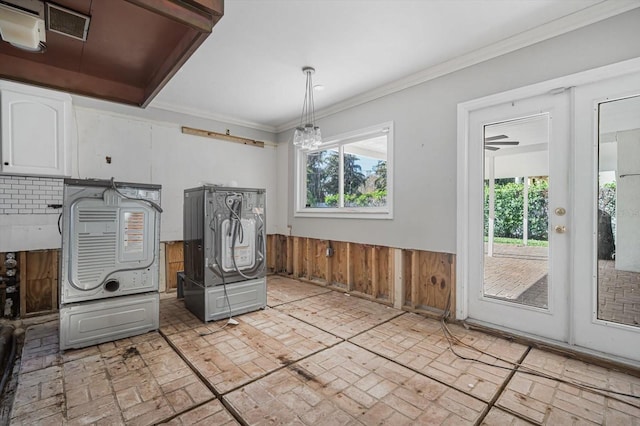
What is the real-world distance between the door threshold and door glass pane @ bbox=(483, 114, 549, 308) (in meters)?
0.30

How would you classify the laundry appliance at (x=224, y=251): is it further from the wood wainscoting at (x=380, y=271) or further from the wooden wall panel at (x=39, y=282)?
the wooden wall panel at (x=39, y=282)

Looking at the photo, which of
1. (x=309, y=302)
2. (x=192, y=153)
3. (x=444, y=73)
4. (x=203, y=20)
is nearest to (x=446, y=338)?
(x=309, y=302)

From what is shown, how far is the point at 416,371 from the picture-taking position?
7.34 feet

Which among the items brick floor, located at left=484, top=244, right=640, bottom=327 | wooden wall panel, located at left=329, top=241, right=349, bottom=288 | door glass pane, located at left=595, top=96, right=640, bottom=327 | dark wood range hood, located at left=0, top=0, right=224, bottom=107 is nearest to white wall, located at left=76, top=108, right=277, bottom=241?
wooden wall panel, located at left=329, top=241, right=349, bottom=288

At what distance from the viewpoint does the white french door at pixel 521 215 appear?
259cm

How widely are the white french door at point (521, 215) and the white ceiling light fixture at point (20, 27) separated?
332cm

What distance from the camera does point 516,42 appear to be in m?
2.71

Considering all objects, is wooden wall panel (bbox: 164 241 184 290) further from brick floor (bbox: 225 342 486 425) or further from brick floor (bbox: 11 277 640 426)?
brick floor (bbox: 225 342 486 425)

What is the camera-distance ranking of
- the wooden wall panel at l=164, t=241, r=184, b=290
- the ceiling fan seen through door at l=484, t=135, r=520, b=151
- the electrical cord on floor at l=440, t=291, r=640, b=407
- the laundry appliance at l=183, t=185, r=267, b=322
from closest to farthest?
the electrical cord on floor at l=440, t=291, r=640, b=407, the ceiling fan seen through door at l=484, t=135, r=520, b=151, the laundry appliance at l=183, t=185, r=267, b=322, the wooden wall panel at l=164, t=241, r=184, b=290

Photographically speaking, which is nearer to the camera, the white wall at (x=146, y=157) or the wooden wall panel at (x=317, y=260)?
the white wall at (x=146, y=157)

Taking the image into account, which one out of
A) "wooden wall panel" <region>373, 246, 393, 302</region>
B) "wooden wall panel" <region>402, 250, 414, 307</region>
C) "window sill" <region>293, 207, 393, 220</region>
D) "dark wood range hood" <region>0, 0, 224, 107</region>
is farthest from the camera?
"wooden wall panel" <region>373, 246, 393, 302</region>

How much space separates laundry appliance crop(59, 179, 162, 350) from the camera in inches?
100

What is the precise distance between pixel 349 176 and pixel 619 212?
293 centimetres

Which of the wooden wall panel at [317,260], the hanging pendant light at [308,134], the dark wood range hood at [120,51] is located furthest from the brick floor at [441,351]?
the dark wood range hood at [120,51]
